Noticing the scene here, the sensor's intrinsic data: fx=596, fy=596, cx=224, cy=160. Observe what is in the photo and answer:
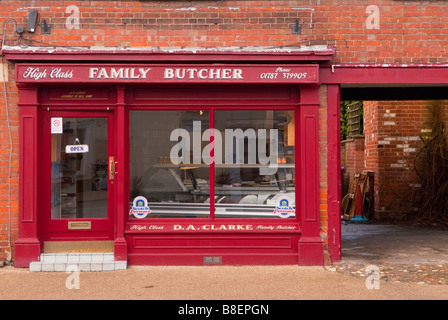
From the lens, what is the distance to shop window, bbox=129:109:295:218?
8.67m

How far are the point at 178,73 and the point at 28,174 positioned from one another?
254cm

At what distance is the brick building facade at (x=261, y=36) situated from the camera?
27.7 ft

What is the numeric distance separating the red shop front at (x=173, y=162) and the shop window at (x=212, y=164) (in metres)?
0.01

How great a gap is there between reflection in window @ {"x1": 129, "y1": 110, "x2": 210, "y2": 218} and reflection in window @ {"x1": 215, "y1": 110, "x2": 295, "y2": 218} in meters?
0.24

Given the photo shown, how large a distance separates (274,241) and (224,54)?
274cm

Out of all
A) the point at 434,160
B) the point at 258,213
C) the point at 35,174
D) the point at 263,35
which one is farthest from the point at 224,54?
the point at 434,160

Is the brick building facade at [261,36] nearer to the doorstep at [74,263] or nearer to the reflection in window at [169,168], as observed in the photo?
the doorstep at [74,263]

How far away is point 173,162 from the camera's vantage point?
8719mm

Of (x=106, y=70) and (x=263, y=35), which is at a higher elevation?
(x=263, y=35)

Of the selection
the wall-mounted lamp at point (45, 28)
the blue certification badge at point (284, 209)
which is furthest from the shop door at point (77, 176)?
the blue certification badge at point (284, 209)

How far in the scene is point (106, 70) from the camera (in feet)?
27.0

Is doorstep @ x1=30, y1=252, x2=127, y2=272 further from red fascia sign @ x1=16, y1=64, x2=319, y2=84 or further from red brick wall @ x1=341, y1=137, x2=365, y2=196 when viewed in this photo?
red brick wall @ x1=341, y1=137, x2=365, y2=196

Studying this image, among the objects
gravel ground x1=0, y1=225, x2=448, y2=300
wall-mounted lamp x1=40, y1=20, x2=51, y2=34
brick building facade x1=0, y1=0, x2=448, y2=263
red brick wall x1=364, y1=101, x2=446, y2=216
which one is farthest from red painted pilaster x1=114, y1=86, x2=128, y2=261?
red brick wall x1=364, y1=101, x2=446, y2=216

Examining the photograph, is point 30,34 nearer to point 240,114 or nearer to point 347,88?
point 240,114
